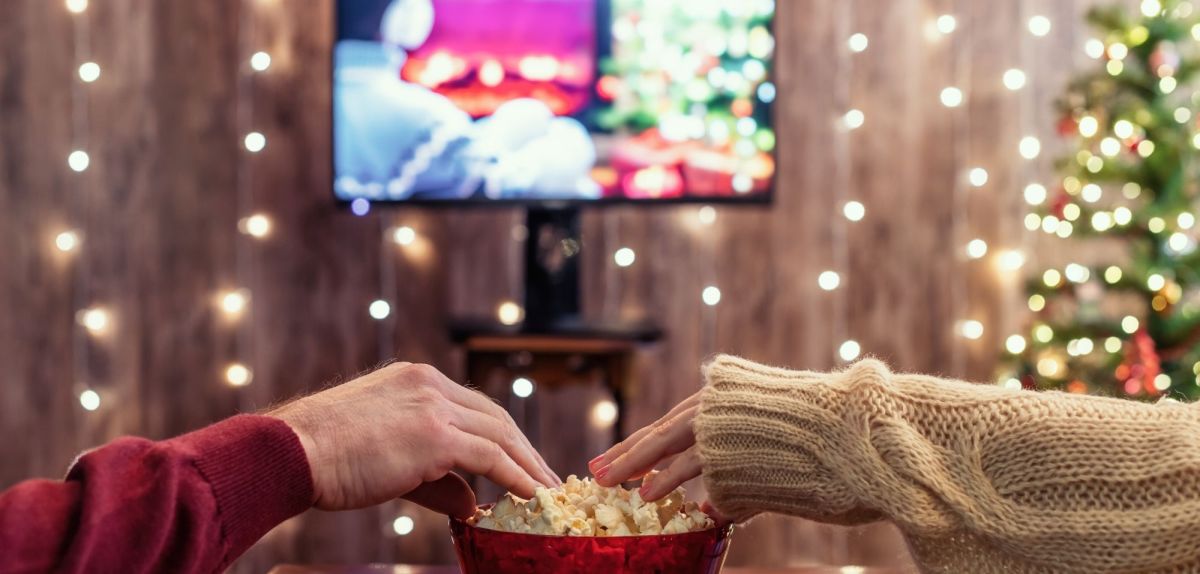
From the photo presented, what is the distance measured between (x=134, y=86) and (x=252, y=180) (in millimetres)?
449

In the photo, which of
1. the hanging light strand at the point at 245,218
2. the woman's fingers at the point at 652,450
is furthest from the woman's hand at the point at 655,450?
the hanging light strand at the point at 245,218

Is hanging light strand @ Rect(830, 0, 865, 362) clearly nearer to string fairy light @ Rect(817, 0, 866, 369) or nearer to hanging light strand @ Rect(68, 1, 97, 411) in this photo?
string fairy light @ Rect(817, 0, 866, 369)

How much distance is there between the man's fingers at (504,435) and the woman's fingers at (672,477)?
0.09 m

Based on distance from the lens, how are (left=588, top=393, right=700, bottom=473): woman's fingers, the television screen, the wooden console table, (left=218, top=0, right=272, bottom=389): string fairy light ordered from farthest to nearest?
(left=218, top=0, right=272, bottom=389): string fairy light → the television screen → the wooden console table → (left=588, top=393, right=700, bottom=473): woman's fingers

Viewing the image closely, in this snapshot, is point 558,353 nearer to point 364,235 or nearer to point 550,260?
point 550,260

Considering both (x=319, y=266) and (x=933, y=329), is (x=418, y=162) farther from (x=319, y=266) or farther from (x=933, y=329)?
(x=933, y=329)

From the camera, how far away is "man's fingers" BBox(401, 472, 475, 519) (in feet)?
2.79

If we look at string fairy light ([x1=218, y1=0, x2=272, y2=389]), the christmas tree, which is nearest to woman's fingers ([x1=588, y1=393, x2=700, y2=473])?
the christmas tree

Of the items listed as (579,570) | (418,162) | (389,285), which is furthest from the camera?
(389,285)

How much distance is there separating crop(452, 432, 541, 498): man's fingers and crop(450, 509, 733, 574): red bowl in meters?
0.07

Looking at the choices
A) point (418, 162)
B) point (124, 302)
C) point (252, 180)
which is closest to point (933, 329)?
point (418, 162)

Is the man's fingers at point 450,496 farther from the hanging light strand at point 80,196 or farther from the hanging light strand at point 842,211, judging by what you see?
the hanging light strand at point 80,196

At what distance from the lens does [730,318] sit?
10.7 ft

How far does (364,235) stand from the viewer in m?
3.23
